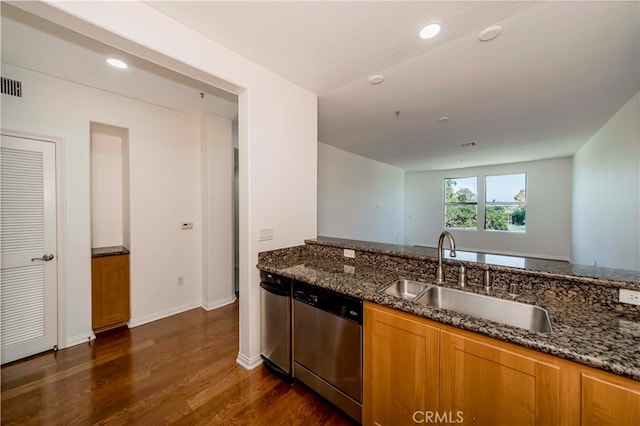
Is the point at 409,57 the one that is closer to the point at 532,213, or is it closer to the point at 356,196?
the point at 356,196

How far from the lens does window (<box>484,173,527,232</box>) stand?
722cm

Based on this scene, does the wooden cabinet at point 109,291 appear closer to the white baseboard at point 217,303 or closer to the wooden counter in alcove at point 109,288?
the wooden counter in alcove at point 109,288

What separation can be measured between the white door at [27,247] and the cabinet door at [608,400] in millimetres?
4002

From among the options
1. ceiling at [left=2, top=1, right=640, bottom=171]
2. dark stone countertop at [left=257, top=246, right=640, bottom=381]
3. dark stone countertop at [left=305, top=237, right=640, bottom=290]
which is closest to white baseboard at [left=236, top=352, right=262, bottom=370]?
dark stone countertop at [left=257, top=246, right=640, bottom=381]

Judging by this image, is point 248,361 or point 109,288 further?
point 109,288

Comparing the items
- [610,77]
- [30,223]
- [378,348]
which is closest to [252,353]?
[378,348]

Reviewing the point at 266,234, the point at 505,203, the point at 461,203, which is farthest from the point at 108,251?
the point at 505,203

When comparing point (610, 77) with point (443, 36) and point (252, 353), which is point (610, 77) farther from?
point (252, 353)

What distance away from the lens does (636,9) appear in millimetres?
1518

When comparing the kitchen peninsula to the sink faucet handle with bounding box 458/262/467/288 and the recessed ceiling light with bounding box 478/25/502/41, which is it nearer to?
the sink faucet handle with bounding box 458/262/467/288

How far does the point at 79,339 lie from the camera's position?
257 centimetres

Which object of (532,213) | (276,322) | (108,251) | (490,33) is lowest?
(276,322)

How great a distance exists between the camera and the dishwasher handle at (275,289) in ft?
6.55

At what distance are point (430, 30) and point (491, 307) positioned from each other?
75.5 inches
